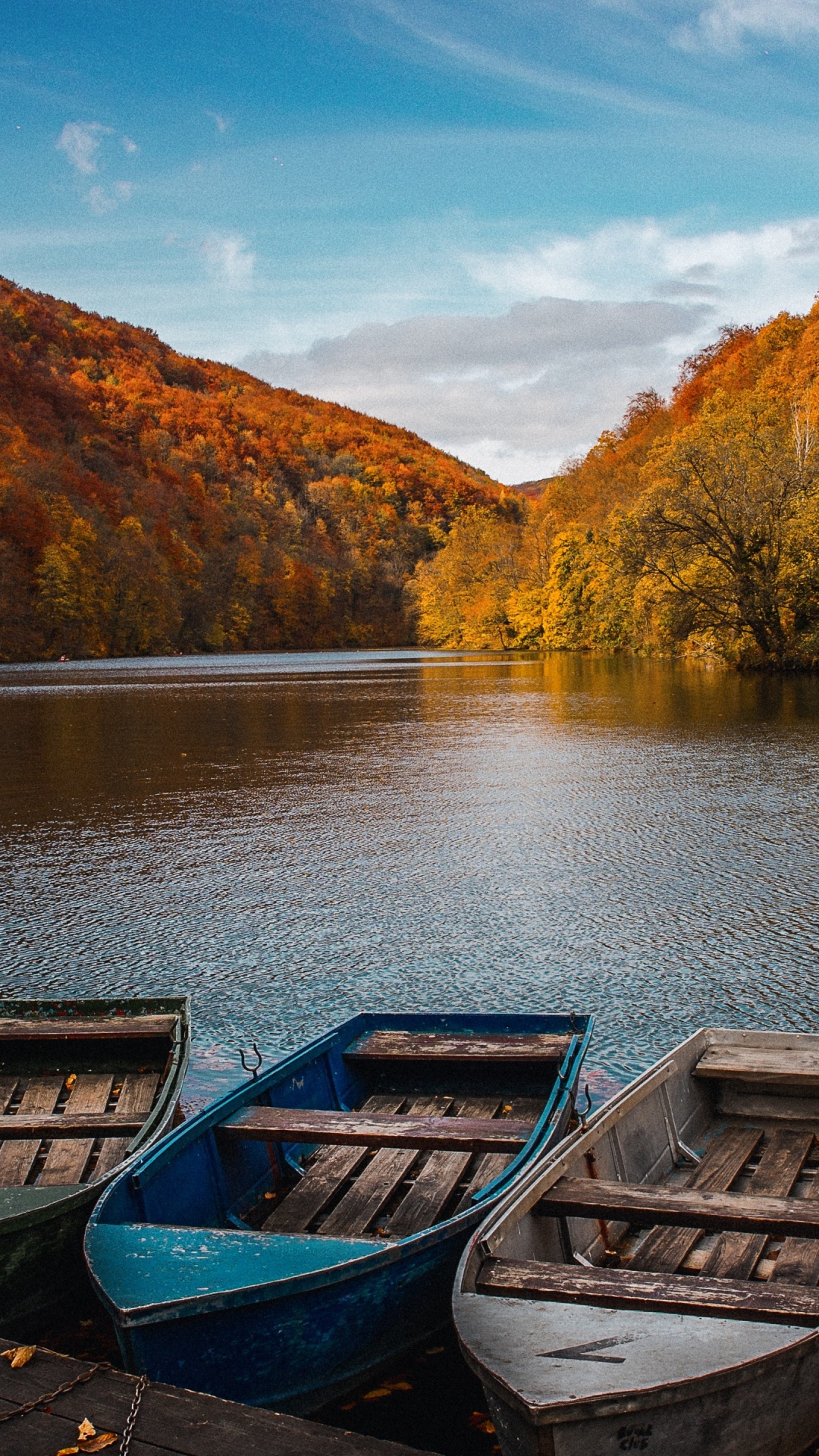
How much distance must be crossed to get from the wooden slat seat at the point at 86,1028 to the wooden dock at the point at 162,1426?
2.31 meters

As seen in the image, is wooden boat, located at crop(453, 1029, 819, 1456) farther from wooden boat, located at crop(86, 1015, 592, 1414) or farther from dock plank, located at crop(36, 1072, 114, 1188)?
dock plank, located at crop(36, 1072, 114, 1188)

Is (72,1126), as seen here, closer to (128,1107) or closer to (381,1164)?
(128,1107)

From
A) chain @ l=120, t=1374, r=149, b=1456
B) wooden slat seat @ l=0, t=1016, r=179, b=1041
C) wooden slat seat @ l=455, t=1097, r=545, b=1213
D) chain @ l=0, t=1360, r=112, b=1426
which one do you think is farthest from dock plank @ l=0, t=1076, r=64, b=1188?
wooden slat seat @ l=455, t=1097, r=545, b=1213

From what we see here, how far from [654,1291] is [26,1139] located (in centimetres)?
298

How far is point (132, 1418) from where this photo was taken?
3.21 meters

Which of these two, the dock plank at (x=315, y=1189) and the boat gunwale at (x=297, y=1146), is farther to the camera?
the dock plank at (x=315, y=1189)

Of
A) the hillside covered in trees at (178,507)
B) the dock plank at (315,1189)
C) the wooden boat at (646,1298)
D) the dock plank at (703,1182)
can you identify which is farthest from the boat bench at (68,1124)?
the hillside covered in trees at (178,507)

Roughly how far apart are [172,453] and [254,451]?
82.4 feet

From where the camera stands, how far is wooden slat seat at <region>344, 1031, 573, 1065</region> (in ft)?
17.6

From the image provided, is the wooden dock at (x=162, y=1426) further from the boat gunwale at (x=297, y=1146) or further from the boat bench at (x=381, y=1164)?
the boat bench at (x=381, y=1164)

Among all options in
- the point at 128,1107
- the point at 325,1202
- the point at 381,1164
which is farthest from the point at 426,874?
the point at 325,1202

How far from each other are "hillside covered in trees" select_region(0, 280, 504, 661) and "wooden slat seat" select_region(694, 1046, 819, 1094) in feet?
290

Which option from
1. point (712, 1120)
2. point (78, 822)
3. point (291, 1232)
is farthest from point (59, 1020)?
point (78, 822)

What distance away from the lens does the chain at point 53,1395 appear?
330cm
